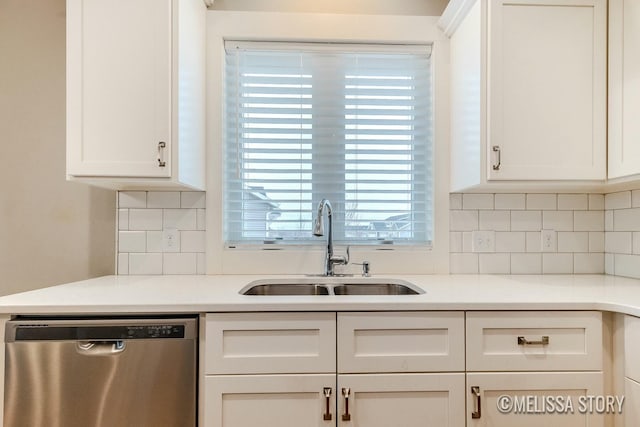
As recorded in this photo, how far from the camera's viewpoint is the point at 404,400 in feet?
4.21

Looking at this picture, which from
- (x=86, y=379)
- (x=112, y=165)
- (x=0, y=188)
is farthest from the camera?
(x=0, y=188)

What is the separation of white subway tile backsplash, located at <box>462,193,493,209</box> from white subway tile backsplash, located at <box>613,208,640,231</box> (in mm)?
615

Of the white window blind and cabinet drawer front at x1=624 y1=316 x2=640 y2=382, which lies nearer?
cabinet drawer front at x1=624 y1=316 x2=640 y2=382

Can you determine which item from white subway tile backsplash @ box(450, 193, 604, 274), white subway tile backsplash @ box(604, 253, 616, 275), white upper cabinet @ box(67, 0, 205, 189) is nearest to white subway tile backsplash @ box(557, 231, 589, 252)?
white subway tile backsplash @ box(450, 193, 604, 274)

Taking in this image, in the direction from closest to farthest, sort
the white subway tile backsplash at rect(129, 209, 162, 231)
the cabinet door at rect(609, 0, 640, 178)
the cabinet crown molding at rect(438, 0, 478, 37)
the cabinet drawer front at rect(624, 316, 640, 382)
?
the cabinet drawer front at rect(624, 316, 640, 382) → the cabinet door at rect(609, 0, 640, 178) → the cabinet crown molding at rect(438, 0, 478, 37) → the white subway tile backsplash at rect(129, 209, 162, 231)

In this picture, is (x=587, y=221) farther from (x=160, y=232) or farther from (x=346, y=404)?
(x=160, y=232)

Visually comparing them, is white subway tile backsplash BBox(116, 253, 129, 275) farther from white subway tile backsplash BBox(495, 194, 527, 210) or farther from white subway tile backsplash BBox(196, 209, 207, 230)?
white subway tile backsplash BBox(495, 194, 527, 210)

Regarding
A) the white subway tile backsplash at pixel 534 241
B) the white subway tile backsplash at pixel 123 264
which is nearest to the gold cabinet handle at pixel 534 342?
the white subway tile backsplash at pixel 534 241


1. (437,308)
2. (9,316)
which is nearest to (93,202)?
(9,316)

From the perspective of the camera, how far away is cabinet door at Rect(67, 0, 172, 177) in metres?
1.56

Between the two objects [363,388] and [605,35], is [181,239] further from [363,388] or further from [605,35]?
[605,35]

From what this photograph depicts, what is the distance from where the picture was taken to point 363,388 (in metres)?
1.28

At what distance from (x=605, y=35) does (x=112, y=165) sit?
7.19 feet

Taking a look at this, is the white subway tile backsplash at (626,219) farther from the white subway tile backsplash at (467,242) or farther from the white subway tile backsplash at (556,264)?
the white subway tile backsplash at (467,242)
